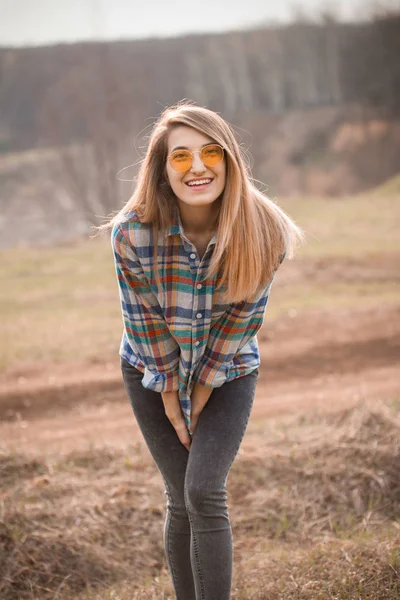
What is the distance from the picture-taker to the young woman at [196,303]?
241cm

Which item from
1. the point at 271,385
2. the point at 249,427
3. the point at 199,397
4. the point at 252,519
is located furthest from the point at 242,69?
the point at 199,397

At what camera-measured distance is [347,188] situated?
78.5 ft

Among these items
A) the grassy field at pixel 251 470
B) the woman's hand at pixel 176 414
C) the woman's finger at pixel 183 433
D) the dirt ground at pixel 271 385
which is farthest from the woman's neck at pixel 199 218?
the dirt ground at pixel 271 385

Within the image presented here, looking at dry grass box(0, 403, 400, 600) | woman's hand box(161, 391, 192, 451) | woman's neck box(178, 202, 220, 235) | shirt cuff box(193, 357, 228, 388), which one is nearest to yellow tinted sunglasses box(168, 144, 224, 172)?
woman's neck box(178, 202, 220, 235)

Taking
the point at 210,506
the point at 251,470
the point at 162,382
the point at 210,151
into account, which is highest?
the point at 210,151

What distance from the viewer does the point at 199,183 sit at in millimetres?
2455

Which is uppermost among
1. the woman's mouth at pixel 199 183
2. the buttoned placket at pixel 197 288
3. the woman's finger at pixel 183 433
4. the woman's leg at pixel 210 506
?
the woman's mouth at pixel 199 183

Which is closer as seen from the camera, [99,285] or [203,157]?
[203,157]

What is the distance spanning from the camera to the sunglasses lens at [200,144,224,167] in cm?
243

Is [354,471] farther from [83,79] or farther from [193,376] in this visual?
[83,79]

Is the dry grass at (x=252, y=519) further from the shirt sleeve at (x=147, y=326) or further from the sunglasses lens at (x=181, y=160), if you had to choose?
the sunglasses lens at (x=181, y=160)

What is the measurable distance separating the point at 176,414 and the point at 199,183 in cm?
85

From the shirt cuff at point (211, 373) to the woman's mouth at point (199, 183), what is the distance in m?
A: 0.62

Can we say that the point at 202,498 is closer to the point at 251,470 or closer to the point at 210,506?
the point at 210,506
